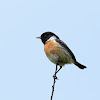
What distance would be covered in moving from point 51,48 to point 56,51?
0.15m

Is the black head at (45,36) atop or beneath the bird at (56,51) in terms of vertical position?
atop

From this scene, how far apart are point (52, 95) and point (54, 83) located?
395 millimetres

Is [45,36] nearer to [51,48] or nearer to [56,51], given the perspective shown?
[51,48]

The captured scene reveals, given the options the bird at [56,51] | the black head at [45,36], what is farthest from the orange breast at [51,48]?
the black head at [45,36]

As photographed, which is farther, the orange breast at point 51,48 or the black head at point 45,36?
the black head at point 45,36

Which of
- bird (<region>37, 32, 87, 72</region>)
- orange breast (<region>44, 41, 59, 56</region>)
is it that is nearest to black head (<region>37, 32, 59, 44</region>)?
bird (<region>37, 32, 87, 72</region>)

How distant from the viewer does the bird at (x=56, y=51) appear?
6.03 m

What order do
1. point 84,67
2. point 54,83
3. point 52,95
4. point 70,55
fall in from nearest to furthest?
point 52,95
point 54,83
point 70,55
point 84,67

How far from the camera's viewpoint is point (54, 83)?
4.22 meters

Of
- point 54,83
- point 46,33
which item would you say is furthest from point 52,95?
point 46,33

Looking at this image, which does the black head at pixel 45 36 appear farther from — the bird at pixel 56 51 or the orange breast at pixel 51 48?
the orange breast at pixel 51 48

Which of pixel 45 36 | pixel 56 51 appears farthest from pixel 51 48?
pixel 45 36

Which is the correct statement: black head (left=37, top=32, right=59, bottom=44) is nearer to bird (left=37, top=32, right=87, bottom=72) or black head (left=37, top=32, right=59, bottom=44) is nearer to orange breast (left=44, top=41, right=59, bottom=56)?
bird (left=37, top=32, right=87, bottom=72)

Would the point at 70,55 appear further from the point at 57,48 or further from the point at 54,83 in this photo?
the point at 54,83
